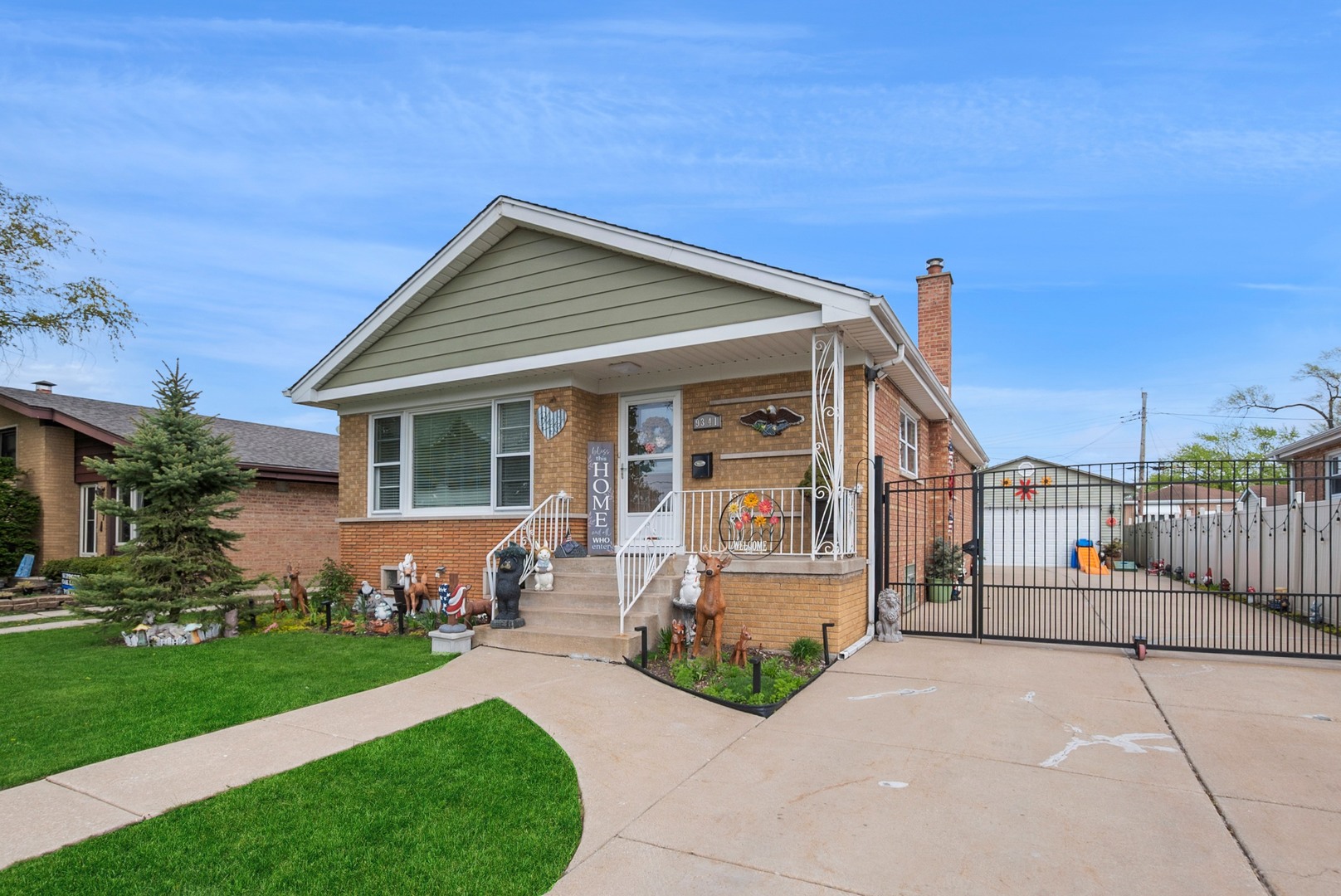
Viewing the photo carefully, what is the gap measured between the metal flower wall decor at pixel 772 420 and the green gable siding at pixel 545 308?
146 cm

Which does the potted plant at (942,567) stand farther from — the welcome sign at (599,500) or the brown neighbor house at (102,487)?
the brown neighbor house at (102,487)

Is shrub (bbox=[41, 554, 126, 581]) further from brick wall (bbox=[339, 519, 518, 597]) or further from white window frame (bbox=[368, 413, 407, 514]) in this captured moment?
white window frame (bbox=[368, 413, 407, 514])

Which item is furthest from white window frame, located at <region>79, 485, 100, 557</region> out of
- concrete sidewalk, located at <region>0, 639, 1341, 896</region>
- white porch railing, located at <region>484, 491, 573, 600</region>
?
concrete sidewalk, located at <region>0, 639, 1341, 896</region>

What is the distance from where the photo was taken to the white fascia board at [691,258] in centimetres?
779

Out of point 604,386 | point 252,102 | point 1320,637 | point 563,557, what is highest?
point 252,102

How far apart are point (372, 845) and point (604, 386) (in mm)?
7665

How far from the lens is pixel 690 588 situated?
7539mm

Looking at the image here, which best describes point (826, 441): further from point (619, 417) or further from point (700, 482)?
point (619, 417)

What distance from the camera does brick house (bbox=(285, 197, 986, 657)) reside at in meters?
8.11

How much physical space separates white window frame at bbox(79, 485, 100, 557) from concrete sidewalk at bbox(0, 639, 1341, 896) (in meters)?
16.0

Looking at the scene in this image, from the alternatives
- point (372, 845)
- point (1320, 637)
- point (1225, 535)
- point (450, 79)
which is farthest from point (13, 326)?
point (1225, 535)

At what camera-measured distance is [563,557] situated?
9.54 m

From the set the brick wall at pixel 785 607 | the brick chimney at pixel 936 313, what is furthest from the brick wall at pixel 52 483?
the brick chimney at pixel 936 313

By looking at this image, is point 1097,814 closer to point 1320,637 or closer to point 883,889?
point 883,889
